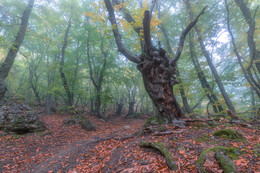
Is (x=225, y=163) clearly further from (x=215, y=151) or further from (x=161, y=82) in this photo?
(x=161, y=82)

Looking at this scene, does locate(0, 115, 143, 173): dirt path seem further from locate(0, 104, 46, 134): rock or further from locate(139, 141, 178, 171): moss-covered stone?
locate(139, 141, 178, 171): moss-covered stone

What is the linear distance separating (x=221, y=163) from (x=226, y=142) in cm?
107

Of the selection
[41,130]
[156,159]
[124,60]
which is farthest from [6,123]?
[124,60]

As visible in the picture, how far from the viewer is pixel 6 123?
6.11 m

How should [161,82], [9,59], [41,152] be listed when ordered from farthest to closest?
[9,59], [41,152], [161,82]

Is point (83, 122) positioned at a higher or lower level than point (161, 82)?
lower

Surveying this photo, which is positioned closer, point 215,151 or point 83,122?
point 215,151

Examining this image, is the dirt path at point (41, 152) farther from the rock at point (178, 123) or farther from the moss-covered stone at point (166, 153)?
the moss-covered stone at point (166, 153)

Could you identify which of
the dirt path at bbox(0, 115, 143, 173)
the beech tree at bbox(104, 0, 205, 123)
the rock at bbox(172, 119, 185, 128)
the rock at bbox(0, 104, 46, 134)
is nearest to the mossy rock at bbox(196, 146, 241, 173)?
the rock at bbox(172, 119, 185, 128)

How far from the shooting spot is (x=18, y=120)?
6352 millimetres

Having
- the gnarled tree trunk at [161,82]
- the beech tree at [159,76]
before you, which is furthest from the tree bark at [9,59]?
the gnarled tree trunk at [161,82]

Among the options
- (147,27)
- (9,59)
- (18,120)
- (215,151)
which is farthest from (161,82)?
(9,59)

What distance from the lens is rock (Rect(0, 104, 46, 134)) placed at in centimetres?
609

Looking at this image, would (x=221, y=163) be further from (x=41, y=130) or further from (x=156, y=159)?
(x=41, y=130)
